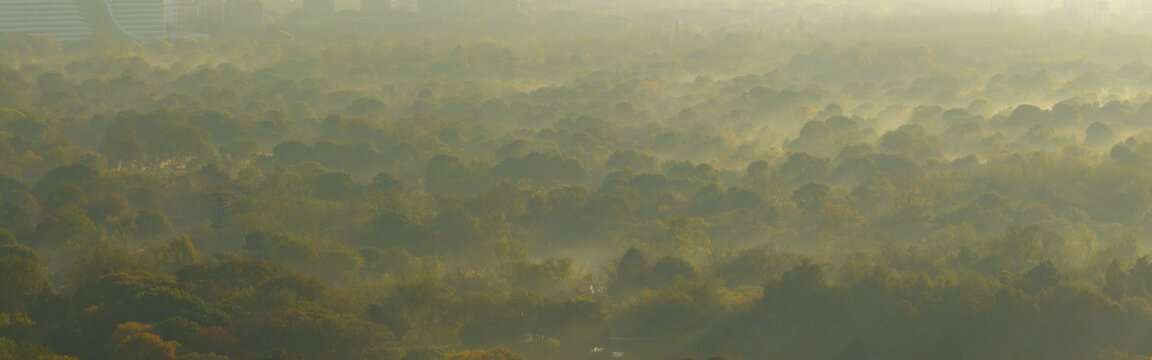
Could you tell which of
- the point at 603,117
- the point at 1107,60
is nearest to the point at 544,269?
the point at 603,117

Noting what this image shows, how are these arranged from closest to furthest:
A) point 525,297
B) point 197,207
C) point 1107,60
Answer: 1. point 525,297
2. point 197,207
3. point 1107,60

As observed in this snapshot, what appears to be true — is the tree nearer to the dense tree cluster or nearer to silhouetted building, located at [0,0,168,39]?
the dense tree cluster

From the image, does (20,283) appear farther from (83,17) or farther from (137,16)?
(137,16)

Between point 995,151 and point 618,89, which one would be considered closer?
point 995,151

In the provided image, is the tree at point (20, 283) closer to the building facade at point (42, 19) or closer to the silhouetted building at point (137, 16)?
the building facade at point (42, 19)

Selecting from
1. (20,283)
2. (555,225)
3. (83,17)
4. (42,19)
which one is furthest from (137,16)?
(20,283)

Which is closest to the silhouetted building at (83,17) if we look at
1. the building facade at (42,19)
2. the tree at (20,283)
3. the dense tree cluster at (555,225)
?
the building facade at (42,19)

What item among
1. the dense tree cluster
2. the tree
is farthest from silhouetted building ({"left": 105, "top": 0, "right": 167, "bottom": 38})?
the tree

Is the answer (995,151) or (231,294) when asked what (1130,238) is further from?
(231,294)
